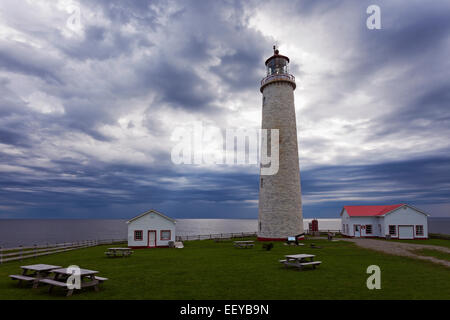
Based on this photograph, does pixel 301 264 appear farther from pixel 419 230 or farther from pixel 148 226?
pixel 419 230

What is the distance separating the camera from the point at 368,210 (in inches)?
1448

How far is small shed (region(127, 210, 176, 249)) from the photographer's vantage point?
28156 millimetres

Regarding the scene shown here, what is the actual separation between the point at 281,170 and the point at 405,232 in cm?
1793

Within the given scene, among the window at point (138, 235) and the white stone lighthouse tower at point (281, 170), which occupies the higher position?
the white stone lighthouse tower at point (281, 170)

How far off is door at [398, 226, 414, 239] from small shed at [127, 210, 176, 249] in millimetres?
27782

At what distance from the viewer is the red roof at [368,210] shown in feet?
112

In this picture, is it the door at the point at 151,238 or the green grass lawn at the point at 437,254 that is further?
the door at the point at 151,238

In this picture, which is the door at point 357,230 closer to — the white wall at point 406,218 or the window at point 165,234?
the white wall at point 406,218

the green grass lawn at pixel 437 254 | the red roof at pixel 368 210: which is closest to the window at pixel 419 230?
the red roof at pixel 368 210

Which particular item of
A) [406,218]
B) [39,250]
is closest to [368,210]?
[406,218]

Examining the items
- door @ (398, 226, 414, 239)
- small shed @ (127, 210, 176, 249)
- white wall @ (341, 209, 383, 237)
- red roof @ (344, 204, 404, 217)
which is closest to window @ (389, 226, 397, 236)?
door @ (398, 226, 414, 239)

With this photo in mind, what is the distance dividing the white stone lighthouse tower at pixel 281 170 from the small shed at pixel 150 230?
1079 centimetres

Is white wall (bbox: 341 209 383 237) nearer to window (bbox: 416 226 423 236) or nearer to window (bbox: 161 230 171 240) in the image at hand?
window (bbox: 416 226 423 236)
